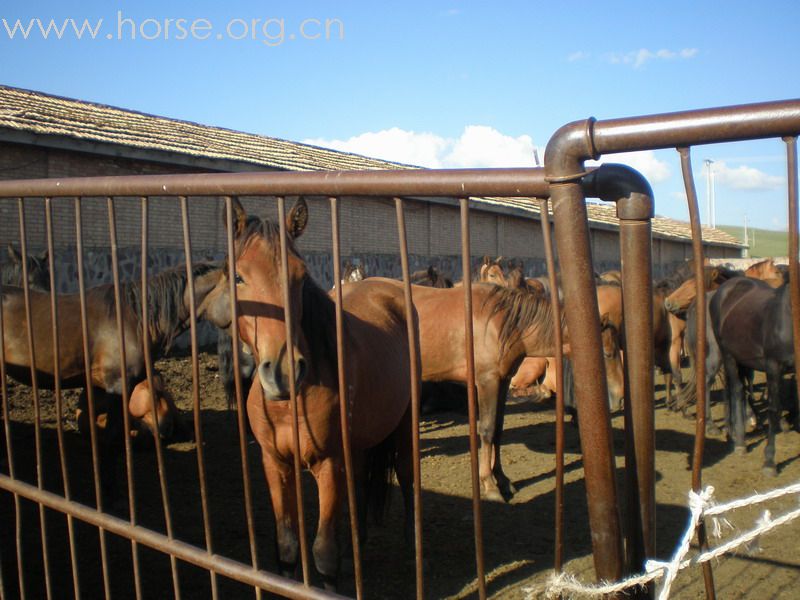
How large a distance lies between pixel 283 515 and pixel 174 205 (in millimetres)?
9226

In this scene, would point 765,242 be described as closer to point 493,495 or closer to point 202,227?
point 202,227

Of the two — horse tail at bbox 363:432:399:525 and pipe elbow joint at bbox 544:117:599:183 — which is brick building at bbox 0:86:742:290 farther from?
pipe elbow joint at bbox 544:117:599:183

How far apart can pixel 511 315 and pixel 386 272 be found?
1004 cm

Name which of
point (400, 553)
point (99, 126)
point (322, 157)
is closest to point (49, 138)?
point (99, 126)

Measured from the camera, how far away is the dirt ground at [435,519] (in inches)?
152

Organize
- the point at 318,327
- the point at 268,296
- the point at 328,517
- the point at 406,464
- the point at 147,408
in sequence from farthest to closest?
the point at 147,408, the point at 406,464, the point at 328,517, the point at 318,327, the point at 268,296

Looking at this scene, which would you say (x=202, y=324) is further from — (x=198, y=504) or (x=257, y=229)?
(x=257, y=229)

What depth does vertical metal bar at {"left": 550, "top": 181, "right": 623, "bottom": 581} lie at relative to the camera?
1.23 metres

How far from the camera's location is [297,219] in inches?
96.9

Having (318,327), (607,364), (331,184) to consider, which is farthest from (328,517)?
(607,364)

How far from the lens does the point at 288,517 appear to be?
2902mm

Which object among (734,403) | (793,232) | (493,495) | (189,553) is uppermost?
(793,232)

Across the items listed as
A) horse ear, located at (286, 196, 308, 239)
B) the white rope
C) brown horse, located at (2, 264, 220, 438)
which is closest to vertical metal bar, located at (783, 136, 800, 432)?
the white rope

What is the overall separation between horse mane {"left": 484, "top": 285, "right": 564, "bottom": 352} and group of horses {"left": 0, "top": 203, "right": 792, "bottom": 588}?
0.03 feet
